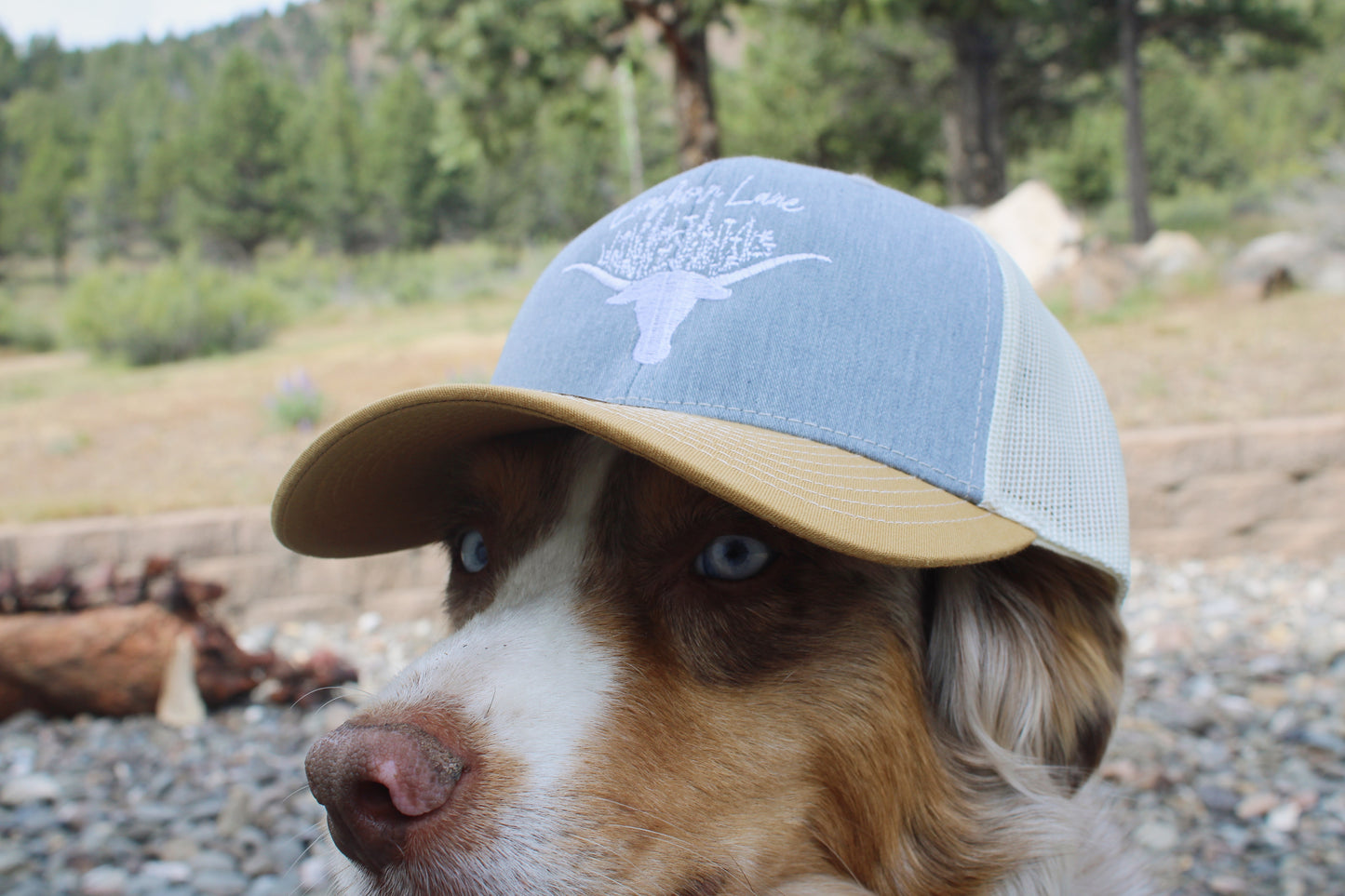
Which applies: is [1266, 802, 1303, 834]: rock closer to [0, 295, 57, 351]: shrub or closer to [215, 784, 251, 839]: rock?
[215, 784, 251, 839]: rock

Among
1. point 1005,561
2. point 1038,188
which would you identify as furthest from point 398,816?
point 1038,188

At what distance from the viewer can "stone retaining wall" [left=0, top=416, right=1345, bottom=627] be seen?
15.7 ft

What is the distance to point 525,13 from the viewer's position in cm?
1207

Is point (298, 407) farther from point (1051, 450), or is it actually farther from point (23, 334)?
point (23, 334)

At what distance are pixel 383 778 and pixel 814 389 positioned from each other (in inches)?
28.0

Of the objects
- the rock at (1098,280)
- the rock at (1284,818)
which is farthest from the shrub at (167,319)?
the rock at (1284,818)

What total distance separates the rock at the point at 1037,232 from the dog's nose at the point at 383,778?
33.9ft

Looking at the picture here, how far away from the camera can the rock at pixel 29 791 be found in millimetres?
3197

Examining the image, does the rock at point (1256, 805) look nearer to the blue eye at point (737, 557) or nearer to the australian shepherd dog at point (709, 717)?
the australian shepherd dog at point (709, 717)

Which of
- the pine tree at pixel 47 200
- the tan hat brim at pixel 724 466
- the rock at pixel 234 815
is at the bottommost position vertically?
the rock at pixel 234 815

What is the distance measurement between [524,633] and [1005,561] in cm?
70

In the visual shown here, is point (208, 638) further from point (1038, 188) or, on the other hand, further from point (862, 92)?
point (862, 92)

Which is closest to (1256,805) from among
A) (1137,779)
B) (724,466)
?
(1137,779)

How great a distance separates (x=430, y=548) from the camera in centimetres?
480
